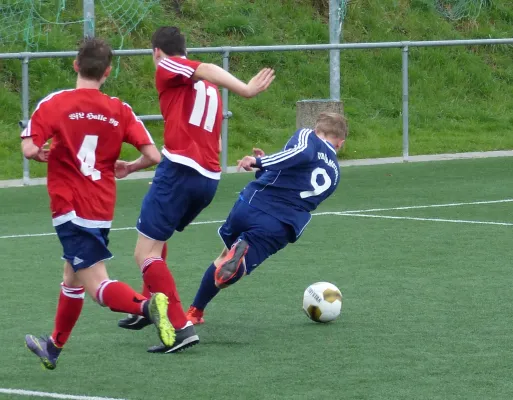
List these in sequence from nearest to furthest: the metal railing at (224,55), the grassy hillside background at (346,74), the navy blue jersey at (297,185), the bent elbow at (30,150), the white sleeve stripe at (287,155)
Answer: the bent elbow at (30,150) < the white sleeve stripe at (287,155) < the navy blue jersey at (297,185) < the metal railing at (224,55) < the grassy hillside background at (346,74)

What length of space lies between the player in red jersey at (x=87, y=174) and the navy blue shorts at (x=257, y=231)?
1.15 metres

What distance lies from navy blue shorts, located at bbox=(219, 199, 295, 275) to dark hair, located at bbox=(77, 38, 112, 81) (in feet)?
4.72

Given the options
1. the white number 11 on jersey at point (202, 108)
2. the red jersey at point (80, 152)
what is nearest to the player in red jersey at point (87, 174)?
the red jersey at point (80, 152)

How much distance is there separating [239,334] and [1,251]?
3469mm

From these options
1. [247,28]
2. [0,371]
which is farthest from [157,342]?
[247,28]

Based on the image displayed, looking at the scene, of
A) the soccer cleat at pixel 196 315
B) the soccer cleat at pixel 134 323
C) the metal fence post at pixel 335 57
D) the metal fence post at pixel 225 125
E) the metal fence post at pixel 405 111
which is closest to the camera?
the soccer cleat at pixel 134 323

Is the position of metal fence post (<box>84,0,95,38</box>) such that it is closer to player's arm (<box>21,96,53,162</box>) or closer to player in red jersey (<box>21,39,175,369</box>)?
player in red jersey (<box>21,39,175,369</box>)

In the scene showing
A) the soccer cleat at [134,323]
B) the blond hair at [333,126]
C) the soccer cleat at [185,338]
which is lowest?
the soccer cleat at [134,323]

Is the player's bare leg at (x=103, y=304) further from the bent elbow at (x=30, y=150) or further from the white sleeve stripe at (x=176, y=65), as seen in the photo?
the white sleeve stripe at (x=176, y=65)

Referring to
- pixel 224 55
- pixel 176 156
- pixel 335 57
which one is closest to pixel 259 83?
pixel 176 156

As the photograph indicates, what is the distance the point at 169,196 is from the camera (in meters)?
6.49

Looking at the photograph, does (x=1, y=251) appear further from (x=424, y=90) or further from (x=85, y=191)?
(x=424, y=90)

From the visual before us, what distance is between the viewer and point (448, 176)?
572 inches

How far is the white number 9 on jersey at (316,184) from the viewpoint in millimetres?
6855
